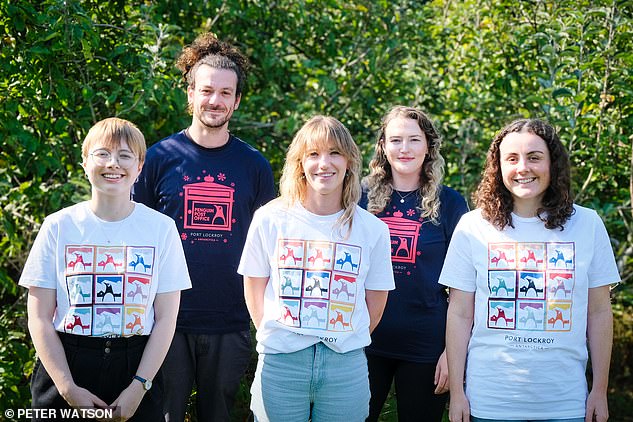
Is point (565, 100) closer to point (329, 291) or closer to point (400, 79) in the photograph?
point (400, 79)

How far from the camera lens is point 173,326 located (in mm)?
3098

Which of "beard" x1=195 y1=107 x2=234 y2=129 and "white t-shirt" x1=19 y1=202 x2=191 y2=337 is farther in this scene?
"beard" x1=195 y1=107 x2=234 y2=129

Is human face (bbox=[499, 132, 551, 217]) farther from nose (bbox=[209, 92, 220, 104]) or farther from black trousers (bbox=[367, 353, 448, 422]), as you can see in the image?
nose (bbox=[209, 92, 220, 104])

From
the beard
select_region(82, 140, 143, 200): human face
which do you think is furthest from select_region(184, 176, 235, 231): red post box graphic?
select_region(82, 140, 143, 200): human face

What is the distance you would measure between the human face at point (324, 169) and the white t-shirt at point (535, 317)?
62cm

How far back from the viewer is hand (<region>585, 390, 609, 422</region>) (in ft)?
9.51

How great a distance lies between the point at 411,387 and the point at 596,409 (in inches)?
32.8

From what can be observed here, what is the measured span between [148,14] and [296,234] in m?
2.54

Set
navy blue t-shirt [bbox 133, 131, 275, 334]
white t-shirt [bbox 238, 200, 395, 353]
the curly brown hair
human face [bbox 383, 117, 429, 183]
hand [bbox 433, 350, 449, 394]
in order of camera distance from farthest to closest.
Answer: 1. the curly brown hair
2. human face [bbox 383, 117, 429, 183]
3. navy blue t-shirt [bbox 133, 131, 275, 334]
4. hand [bbox 433, 350, 449, 394]
5. white t-shirt [bbox 238, 200, 395, 353]

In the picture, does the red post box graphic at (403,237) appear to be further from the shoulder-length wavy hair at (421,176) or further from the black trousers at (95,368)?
the black trousers at (95,368)

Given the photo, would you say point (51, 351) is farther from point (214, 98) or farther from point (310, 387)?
point (214, 98)

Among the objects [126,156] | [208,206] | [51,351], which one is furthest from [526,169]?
[51,351]

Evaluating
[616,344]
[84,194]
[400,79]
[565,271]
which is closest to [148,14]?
[84,194]

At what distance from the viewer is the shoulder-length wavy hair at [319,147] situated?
10.3 feet
